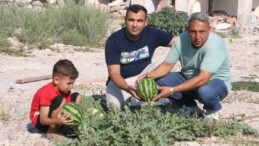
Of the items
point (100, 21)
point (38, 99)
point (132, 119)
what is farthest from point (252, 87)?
point (100, 21)

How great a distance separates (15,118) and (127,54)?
1.76m

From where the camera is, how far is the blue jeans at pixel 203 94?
4785 mm

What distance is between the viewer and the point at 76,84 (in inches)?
287

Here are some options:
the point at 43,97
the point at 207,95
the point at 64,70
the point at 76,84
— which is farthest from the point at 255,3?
the point at 43,97

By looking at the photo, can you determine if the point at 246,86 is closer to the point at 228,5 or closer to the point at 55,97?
the point at 55,97

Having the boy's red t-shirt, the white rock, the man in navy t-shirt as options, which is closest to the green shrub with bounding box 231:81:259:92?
the man in navy t-shirt

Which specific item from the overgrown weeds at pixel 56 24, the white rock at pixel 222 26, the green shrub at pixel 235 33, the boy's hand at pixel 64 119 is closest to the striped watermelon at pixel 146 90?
the boy's hand at pixel 64 119

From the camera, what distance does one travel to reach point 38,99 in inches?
178

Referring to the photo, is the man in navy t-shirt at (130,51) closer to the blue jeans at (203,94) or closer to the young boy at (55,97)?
the blue jeans at (203,94)

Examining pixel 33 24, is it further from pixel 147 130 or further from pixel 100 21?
pixel 147 130

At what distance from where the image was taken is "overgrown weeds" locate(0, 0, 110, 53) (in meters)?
11.6

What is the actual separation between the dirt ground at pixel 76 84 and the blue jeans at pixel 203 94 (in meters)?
0.54

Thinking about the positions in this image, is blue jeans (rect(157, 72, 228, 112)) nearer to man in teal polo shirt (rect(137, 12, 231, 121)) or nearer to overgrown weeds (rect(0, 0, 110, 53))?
man in teal polo shirt (rect(137, 12, 231, 121))

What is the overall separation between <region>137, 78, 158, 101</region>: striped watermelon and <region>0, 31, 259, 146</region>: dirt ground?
76 cm
